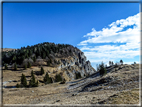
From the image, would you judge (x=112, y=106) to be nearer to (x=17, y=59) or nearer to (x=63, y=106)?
(x=63, y=106)

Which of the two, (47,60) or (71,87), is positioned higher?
(47,60)

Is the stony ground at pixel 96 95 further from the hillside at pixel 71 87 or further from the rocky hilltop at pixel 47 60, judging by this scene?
the rocky hilltop at pixel 47 60

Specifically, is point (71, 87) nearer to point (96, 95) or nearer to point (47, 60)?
point (96, 95)

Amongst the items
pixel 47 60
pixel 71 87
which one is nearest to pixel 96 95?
pixel 71 87

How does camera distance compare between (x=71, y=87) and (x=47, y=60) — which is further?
(x=47, y=60)

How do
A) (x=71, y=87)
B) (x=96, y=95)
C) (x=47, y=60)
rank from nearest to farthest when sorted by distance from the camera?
(x=96, y=95) → (x=71, y=87) → (x=47, y=60)

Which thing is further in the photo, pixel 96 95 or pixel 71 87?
pixel 71 87

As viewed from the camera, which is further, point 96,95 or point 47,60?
point 47,60

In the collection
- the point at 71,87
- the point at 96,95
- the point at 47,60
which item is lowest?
the point at 71,87

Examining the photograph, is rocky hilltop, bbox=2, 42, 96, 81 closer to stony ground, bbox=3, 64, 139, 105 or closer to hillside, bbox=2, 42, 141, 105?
hillside, bbox=2, 42, 141, 105

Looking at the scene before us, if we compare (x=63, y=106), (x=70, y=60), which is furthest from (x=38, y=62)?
(x=63, y=106)

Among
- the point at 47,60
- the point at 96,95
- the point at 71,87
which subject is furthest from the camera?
the point at 47,60

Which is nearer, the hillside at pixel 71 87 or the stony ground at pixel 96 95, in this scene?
the stony ground at pixel 96 95

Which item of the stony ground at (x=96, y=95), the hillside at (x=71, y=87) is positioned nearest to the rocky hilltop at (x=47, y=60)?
the hillside at (x=71, y=87)
